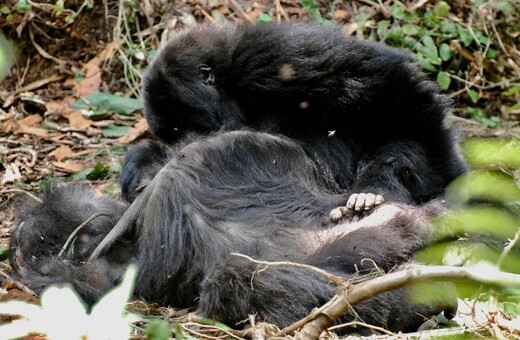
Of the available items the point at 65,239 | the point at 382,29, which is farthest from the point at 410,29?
the point at 65,239

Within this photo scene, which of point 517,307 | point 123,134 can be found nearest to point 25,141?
point 123,134

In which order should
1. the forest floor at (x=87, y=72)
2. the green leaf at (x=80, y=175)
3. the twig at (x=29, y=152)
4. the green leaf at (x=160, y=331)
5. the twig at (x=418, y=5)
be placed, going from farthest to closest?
the twig at (x=418, y=5)
the forest floor at (x=87, y=72)
the twig at (x=29, y=152)
the green leaf at (x=80, y=175)
the green leaf at (x=160, y=331)

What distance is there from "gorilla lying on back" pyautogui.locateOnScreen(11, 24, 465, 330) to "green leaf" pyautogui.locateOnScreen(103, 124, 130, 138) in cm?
218

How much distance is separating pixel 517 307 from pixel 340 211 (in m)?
0.88

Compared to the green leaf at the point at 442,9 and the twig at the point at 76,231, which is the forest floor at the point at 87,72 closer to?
the green leaf at the point at 442,9

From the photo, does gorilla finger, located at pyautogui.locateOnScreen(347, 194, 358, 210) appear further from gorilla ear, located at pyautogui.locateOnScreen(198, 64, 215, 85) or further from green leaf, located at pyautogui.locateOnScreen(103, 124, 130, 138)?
green leaf, located at pyautogui.locateOnScreen(103, 124, 130, 138)

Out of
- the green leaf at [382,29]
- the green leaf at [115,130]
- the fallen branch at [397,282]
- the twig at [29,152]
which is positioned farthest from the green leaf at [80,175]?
the fallen branch at [397,282]

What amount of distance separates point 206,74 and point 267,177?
0.80m

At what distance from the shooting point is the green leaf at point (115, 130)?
22.4ft

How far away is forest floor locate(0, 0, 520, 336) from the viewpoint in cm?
659

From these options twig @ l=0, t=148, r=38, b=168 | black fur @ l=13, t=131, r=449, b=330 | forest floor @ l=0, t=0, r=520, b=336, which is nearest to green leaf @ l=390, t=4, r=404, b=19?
forest floor @ l=0, t=0, r=520, b=336

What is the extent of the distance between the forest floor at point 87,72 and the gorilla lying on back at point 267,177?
1.92 metres

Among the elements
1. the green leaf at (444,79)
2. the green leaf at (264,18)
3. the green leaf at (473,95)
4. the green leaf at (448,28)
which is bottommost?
the green leaf at (473,95)

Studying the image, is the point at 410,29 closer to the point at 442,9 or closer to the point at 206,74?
the point at 442,9
